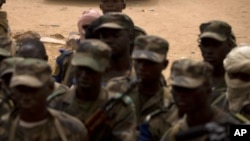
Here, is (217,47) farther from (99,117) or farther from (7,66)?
(7,66)

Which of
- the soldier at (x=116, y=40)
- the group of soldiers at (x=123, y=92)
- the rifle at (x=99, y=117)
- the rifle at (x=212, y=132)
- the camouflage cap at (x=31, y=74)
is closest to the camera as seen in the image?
the rifle at (x=212, y=132)

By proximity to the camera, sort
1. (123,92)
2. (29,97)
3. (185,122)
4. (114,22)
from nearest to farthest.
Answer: (29,97) → (185,122) → (123,92) → (114,22)

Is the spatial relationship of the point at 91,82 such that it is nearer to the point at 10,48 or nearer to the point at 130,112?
the point at 130,112

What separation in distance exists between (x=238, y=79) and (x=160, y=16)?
11.5m

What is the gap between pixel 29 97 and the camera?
15.8ft

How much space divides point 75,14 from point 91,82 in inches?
479

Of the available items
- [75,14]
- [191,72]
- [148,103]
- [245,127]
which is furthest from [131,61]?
[75,14]

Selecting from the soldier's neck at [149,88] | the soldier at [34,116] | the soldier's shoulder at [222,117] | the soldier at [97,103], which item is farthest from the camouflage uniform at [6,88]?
the soldier's shoulder at [222,117]

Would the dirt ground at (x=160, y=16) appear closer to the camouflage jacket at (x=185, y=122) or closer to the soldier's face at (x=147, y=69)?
the soldier's face at (x=147, y=69)

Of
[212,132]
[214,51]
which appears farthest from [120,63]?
[212,132]

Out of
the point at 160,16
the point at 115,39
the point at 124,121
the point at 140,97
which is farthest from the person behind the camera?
the point at 160,16

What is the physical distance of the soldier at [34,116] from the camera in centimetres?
484

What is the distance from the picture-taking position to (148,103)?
6.06 metres

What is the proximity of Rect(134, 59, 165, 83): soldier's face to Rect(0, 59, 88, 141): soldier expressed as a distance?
3.60ft
